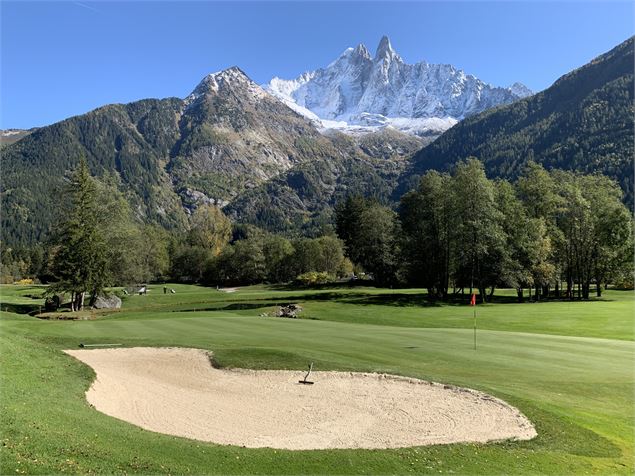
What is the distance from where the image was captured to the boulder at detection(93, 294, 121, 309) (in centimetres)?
5940

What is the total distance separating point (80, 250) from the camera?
55.7 meters

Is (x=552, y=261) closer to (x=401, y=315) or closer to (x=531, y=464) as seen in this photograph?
(x=401, y=315)

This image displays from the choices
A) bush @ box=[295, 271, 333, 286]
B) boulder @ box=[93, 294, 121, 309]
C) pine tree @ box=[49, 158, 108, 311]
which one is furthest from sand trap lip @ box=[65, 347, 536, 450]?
bush @ box=[295, 271, 333, 286]

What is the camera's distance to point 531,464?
37.4ft

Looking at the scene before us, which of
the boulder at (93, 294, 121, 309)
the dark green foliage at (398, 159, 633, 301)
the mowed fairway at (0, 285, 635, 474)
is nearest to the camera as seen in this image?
the mowed fairway at (0, 285, 635, 474)

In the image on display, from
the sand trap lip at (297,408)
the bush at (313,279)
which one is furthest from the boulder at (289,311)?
the bush at (313,279)

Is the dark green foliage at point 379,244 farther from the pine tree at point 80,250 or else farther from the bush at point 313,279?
the pine tree at point 80,250

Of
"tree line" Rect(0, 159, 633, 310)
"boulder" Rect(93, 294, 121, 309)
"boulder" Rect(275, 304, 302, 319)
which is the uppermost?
"tree line" Rect(0, 159, 633, 310)

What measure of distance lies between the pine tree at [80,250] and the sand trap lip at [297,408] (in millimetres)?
37422

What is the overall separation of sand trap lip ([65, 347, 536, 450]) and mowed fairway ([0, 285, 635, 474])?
0.79 m

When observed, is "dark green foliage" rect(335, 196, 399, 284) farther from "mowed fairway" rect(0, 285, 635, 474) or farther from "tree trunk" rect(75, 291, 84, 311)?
"mowed fairway" rect(0, 285, 635, 474)

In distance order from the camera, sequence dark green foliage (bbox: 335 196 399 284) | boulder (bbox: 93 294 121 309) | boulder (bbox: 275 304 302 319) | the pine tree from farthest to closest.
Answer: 1. dark green foliage (bbox: 335 196 399 284)
2. boulder (bbox: 93 294 121 309)
3. the pine tree
4. boulder (bbox: 275 304 302 319)

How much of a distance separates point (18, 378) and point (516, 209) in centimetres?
6221

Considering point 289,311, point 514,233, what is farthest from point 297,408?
point 514,233
